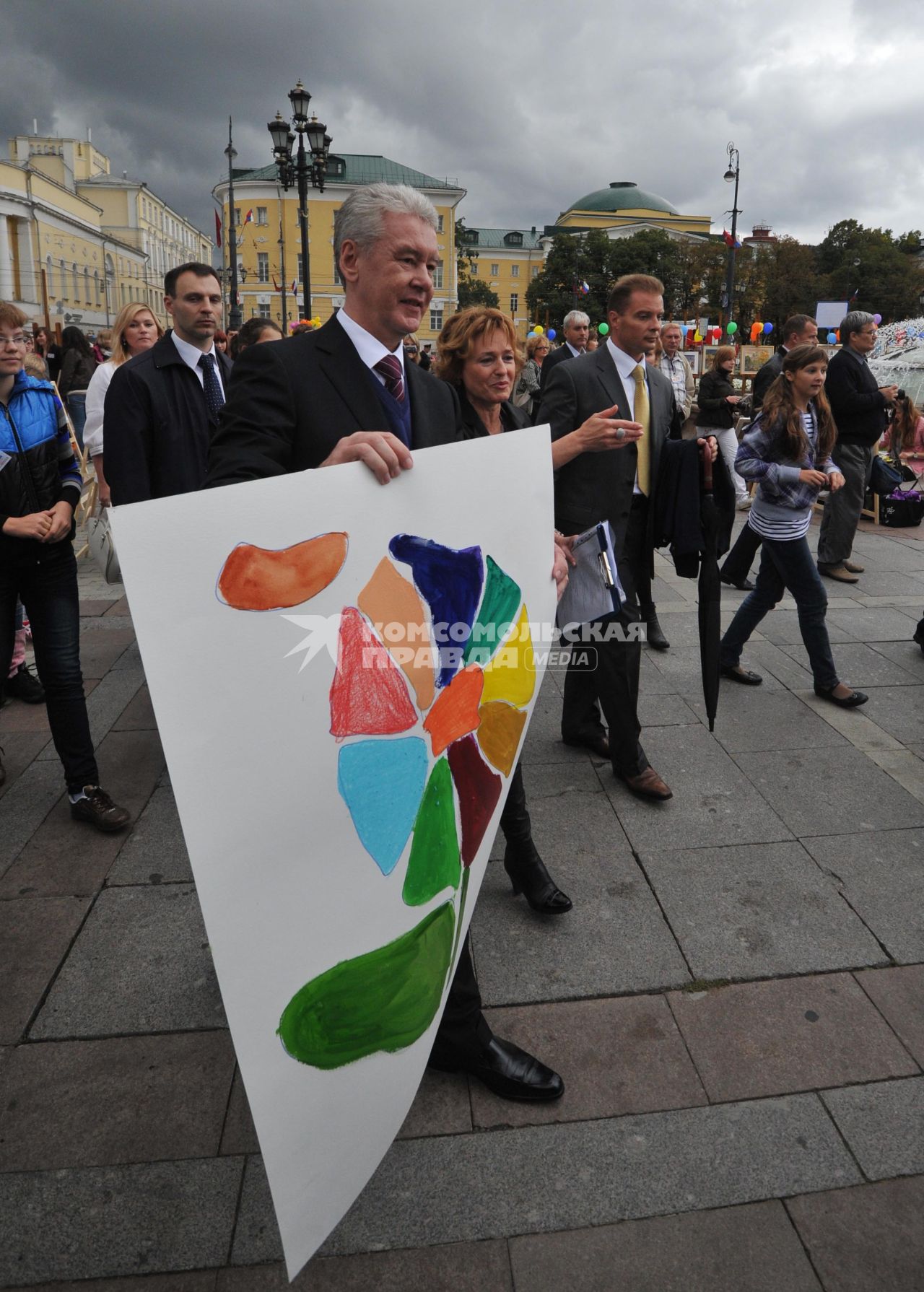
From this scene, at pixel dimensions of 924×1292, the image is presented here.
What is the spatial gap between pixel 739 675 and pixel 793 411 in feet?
4.90

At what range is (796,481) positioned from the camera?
4.81m

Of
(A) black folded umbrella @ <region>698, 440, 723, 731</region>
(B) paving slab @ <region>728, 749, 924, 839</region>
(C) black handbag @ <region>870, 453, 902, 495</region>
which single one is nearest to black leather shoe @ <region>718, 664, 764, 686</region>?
(B) paving slab @ <region>728, 749, 924, 839</region>

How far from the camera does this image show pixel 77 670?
3.63 metres

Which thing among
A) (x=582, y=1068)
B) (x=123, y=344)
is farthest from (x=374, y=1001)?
(x=123, y=344)

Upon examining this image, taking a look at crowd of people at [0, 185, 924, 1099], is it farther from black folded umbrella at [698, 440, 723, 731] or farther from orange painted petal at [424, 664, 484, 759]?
orange painted petal at [424, 664, 484, 759]

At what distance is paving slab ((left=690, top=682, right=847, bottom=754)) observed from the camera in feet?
14.4

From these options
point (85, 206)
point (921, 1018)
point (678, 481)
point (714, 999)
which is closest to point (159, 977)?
point (714, 999)

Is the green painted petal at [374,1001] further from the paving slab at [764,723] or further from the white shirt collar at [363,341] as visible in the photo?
the paving slab at [764,723]

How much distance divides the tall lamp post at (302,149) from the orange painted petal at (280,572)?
1413 centimetres

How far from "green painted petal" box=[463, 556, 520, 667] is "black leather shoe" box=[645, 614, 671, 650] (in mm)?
3977

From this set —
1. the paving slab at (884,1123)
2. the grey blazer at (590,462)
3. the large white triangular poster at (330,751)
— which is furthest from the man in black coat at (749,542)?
the large white triangular poster at (330,751)

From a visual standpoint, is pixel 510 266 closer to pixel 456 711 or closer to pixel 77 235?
pixel 77 235

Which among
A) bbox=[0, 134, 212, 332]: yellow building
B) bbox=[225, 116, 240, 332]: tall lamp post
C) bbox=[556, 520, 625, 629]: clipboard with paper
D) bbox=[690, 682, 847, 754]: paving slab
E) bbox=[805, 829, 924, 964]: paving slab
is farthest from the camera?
bbox=[0, 134, 212, 332]: yellow building

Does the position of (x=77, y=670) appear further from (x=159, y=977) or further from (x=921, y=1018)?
(x=921, y=1018)
